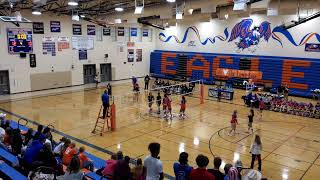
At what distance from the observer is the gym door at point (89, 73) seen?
94.2ft

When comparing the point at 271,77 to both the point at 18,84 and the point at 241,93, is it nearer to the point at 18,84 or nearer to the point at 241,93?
the point at 241,93

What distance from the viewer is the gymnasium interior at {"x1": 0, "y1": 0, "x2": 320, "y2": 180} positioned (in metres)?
8.87

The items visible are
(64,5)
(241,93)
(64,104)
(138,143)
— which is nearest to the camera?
(138,143)

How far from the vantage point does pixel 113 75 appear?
30938mm

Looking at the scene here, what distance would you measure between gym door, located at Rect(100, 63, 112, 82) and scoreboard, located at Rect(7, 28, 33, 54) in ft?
25.5

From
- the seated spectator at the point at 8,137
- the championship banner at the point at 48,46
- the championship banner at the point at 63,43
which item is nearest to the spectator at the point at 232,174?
the seated spectator at the point at 8,137

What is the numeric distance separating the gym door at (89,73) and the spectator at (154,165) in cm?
2365

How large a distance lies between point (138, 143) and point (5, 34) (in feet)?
52.5

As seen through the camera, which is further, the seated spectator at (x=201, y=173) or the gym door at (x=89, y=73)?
the gym door at (x=89, y=73)

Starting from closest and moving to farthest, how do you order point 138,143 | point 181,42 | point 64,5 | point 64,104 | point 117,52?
point 138,143, point 64,104, point 64,5, point 117,52, point 181,42

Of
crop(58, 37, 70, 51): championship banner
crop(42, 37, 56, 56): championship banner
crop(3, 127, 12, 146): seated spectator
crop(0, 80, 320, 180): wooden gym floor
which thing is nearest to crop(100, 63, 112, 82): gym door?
crop(58, 37, 70, 51): championship banner

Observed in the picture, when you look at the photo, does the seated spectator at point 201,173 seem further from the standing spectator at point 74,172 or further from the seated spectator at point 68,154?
the seated spectator at point 68,154

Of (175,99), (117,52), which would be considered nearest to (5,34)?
(117,52)

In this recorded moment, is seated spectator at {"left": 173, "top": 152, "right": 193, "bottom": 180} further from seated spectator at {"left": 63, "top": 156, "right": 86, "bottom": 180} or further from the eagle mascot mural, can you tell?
the eagle mascot mural
